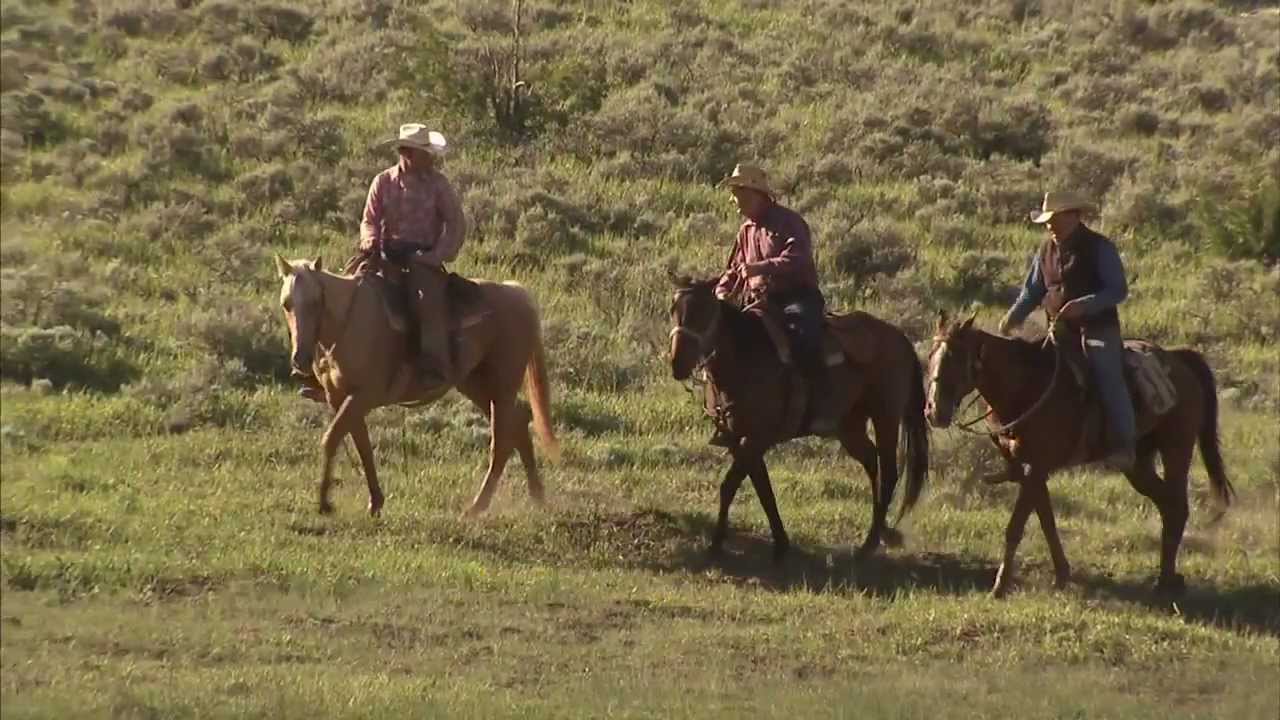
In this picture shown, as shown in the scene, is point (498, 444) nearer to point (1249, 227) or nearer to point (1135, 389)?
point (1135, 389)

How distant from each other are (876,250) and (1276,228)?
225 inches

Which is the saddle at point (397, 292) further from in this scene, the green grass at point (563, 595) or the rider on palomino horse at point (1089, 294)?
the rider on palomino horse at point (1089, 294)

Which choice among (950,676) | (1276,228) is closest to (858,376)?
(950,676)

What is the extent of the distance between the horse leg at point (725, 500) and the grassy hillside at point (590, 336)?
0.88 feet

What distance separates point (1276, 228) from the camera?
81.8ft

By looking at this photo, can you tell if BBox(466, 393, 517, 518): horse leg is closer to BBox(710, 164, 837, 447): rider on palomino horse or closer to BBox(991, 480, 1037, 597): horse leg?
BBox(710, 164, 837, 447): rider on palomino horse

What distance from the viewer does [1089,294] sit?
44.4 ft

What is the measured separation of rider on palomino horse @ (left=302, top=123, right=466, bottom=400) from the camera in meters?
14.2

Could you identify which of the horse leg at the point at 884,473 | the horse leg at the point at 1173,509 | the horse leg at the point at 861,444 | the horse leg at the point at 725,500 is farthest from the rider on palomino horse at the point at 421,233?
the horse leg at the point at 1173,509

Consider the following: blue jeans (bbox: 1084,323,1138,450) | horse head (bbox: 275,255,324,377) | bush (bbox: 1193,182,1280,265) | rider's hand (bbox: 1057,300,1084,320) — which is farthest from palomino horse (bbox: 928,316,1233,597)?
bush (bbox: 1193,182,1280,265)

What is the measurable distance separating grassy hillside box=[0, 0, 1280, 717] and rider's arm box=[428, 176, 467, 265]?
6.28ft

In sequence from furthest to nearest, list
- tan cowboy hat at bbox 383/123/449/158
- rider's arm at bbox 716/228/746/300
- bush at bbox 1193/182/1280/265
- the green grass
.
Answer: bush at bbox 1193/182/1280/265 → rider's arm at bbox 716/228/746/300 → tan cowboy hat at bbox 383/123/449/158 → the green grass

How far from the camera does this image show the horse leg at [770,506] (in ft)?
46.0

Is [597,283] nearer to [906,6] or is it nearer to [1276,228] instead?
[1276,228]
